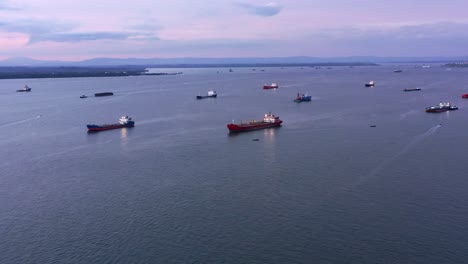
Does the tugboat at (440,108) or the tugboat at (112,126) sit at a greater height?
the tugboat at (112,126)

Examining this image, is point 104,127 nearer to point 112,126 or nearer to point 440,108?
point 112,126

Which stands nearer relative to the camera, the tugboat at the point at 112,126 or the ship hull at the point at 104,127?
the ship hull at the point at 104,127

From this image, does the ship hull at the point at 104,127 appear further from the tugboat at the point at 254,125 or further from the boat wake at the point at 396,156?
the boat wake at the point at 396,156

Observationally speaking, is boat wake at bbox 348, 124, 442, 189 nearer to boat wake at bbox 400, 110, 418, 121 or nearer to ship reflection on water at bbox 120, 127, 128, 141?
boat wake at bbox 400, 110, 418, 121

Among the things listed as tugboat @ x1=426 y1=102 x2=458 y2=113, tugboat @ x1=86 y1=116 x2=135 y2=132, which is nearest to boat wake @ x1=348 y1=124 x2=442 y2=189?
tugboat @ x1=426 y1=102 x2=458 y2=113

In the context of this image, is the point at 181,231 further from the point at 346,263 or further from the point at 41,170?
the point at 41,170

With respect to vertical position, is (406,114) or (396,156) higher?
(406,114)

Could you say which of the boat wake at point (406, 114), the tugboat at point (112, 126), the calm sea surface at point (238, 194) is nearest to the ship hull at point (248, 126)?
the calm sea surface at point (238, 194)

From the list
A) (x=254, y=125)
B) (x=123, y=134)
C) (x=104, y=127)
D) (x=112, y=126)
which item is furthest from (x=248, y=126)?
(x=104, y=127)
